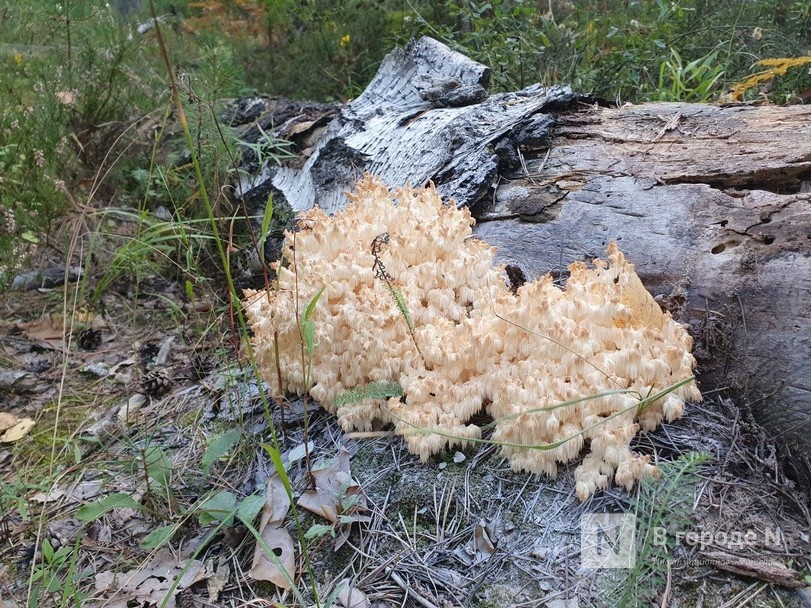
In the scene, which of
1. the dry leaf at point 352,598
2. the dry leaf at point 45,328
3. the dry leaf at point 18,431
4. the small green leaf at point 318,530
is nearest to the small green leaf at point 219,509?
the small green leaf at point 318,530

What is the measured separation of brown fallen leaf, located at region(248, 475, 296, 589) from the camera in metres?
2.03

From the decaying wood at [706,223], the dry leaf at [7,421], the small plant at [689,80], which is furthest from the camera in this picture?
→ the small plant at [689,80]

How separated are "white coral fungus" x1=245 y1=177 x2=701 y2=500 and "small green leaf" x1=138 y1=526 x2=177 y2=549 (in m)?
0.69

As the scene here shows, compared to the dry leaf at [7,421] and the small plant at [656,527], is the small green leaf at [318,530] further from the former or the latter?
the dry leaf at [7,421]

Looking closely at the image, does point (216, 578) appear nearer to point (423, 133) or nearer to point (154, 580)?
point (154, 580)

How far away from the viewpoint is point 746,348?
2324 mm

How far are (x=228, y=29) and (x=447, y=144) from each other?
4.51 meters

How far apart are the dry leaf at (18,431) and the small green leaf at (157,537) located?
1424mm

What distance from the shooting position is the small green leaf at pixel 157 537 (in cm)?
216

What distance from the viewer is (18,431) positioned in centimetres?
317

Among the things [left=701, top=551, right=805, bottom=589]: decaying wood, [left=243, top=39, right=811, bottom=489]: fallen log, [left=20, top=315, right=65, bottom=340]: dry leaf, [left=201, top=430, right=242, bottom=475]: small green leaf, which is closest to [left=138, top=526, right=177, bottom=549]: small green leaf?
[left=201, top=430, right=242, bottom=475]: small green leaf

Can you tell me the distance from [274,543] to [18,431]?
1.93 m

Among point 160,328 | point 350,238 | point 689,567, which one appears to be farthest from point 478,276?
point 160,328

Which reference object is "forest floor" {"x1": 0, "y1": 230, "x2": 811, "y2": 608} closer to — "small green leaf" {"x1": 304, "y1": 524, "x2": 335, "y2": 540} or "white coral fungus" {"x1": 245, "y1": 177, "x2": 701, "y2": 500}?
"small green leaf" {"x1": 304, "y1": 524, "x2": 335, "y2": 540}
